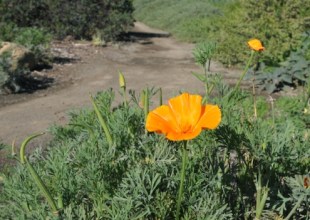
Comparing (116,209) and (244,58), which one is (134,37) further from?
(116,209)

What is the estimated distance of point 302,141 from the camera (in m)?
2.11

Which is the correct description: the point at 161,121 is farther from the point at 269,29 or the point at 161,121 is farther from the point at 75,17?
the point at 75,17

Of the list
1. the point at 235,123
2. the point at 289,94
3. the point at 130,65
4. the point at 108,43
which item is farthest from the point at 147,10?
the point at 235,123

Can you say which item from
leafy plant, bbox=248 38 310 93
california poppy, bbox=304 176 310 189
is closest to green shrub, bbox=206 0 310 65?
leafy plant, bbox=248 38 310 93

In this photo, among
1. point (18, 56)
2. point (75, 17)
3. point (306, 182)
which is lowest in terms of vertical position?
point (75, 17)

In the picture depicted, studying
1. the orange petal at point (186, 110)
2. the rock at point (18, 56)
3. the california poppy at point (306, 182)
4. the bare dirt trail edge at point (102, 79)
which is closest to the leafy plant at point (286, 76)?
the bare dirt trail edge at point (102, 79)

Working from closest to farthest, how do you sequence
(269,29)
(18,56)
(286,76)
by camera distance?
(286,76)
(18,56)
(269,29)

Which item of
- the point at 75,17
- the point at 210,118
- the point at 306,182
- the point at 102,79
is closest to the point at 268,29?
the point at 102,79

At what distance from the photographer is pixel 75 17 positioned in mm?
13391

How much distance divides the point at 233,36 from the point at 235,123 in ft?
25.5

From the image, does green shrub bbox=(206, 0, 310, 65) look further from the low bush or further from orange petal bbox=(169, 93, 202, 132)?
orange petal bbox=(169, 93, 202, 132)

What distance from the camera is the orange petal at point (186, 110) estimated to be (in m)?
1.60

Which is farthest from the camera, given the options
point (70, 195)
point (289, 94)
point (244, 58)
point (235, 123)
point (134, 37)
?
point (134, 37)

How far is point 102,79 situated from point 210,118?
7176 mm
